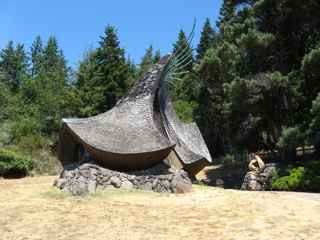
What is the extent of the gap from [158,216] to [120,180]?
307cm

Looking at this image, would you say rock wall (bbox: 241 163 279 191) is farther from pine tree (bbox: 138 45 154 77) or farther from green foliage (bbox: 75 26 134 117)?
pine tree (bbox: 138 45 154 77)

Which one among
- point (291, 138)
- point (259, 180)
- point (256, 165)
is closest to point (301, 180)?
point (291, 138)

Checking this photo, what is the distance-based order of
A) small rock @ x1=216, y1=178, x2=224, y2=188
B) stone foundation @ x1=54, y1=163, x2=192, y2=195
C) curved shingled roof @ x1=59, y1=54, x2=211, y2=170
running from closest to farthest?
stone foundation @ x1=54, y1=163, x2=192, y2=195
curved shingled roof @ x1=59, y1=54, x2=211, y2=170
small rock @ x1=216, y1=178, x2=224, y2=188

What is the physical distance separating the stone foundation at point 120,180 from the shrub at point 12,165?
6828mm

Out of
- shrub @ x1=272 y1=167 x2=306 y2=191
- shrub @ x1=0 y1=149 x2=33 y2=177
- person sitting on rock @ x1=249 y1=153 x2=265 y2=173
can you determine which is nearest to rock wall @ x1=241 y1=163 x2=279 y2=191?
person sitting on rock @ x1=249 y1=153 x2=265 y2=173

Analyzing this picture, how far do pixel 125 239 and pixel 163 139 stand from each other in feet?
18.1

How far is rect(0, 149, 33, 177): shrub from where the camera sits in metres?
17.6

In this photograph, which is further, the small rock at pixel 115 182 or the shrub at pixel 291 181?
the shrub at pixel 291 181

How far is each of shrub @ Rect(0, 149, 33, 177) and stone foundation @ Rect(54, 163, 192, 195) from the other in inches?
269

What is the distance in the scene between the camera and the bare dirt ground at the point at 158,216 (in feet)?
23.4

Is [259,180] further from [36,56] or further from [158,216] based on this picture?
[36,56]

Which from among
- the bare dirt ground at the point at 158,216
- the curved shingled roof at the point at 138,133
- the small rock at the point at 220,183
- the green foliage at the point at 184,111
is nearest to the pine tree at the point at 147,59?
the green foliage at the point at 184,111

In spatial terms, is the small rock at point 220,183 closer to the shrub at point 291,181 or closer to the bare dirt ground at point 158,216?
the shrub at point 291,181

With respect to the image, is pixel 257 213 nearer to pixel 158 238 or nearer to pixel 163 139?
pixel 158 238
